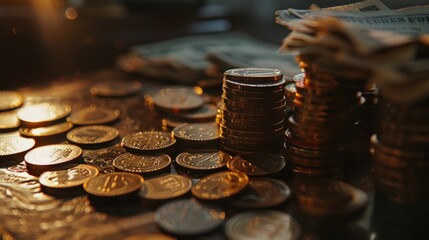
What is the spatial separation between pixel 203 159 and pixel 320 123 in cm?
31

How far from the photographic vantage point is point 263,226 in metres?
0.84

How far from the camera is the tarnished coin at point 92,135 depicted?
1.27 m

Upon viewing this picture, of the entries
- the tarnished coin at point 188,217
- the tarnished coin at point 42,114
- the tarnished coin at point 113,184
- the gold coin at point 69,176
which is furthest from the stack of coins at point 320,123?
the tarnished coin at point 42,114

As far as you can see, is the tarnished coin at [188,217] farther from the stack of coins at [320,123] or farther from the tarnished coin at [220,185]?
the stack of coins at [320,123]

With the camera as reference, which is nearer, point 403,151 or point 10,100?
Result: point 403,151

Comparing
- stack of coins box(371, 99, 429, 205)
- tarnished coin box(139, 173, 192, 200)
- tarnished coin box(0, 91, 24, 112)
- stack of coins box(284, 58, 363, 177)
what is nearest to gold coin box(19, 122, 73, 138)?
tarnished coin box(0, 91, 24, 112)

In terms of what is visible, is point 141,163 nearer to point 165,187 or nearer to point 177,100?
point 165,187

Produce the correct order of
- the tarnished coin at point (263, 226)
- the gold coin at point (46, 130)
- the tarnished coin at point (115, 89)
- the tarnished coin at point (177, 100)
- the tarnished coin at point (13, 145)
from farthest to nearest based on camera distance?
1. the tarnished coin at point (115, 89)
2. the tarnished coin at point (177, 100)
3. the gold coin at point (46, 130)
4. the tarnished coin at point (13, 145)
5. the tarnished coin at point (263, 226)

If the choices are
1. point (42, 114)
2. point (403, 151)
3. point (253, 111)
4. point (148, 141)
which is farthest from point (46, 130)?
point (403, 151)

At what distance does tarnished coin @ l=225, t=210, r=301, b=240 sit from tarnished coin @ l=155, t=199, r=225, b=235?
1.4 inches

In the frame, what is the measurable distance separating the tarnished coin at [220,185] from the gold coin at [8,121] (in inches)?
28.9

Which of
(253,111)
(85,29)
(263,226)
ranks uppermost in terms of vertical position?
(85,29)

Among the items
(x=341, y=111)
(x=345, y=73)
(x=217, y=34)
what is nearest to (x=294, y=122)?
(x=341, y=111)

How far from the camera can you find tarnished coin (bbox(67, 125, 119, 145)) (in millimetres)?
1274
